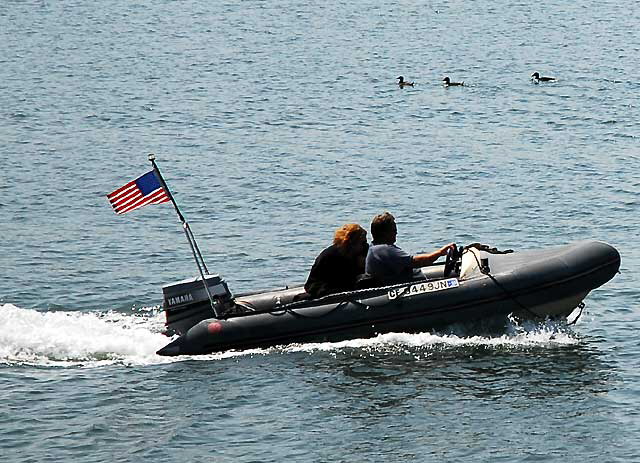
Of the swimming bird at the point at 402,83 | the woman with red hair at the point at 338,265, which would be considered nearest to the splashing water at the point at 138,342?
the woman with red hair at the point at 338,265

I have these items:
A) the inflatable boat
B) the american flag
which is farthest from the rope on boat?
the american flag

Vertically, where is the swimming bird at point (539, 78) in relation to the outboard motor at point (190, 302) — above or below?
above

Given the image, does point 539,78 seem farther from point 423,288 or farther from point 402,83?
point 423,288

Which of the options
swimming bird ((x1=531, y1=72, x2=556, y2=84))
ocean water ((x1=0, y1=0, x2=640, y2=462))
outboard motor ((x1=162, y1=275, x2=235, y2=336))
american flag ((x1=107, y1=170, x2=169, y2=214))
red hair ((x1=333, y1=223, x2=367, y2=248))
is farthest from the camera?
swimming bird ((x1=531, y1=72, x2=556, y2=84))

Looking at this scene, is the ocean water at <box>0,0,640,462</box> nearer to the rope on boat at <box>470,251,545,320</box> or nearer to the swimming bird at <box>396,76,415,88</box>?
the rope on boat at <box>470,251,545,320</box>

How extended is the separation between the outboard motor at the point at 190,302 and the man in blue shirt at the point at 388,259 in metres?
1.83

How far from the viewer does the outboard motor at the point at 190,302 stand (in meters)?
15.9

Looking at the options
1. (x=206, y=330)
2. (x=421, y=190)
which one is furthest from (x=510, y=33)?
(x=206, y=330)

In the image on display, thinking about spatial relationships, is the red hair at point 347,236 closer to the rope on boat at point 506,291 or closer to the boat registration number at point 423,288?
the boat registration number at point 423,288

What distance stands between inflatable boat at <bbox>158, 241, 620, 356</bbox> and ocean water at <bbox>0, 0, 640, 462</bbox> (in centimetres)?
18

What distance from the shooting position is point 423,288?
1559 centimetres

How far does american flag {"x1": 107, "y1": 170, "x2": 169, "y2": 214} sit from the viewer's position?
1555 centimetres

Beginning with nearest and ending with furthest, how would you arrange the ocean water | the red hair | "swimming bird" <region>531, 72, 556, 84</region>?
the ocean water, the red hair, "swimming bird" <region>531, 72, 556, 84</region>

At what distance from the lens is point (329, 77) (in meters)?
40.4
